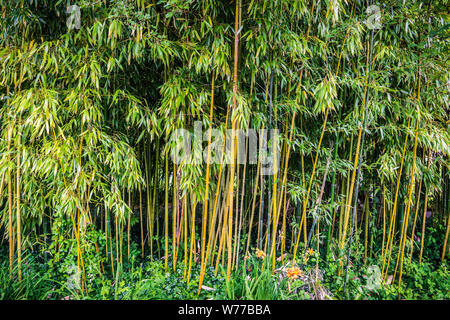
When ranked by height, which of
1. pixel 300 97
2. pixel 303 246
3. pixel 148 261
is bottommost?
pixel 148 261

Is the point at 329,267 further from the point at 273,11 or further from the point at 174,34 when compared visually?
the point at 174,34

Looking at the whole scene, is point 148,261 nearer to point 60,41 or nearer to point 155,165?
point 155,165

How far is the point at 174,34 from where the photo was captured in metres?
2.09

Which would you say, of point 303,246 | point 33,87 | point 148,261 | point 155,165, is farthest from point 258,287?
point 33,87

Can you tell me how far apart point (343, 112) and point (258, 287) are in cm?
168

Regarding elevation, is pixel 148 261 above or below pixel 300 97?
below

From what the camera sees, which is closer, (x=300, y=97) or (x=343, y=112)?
(x=300, y=97)

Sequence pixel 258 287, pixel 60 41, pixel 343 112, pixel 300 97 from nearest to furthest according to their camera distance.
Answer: pixel 60 41 < pixel 258 287 < pixel 300 97 < pixel 343 112

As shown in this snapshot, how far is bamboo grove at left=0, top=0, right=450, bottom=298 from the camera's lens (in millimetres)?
1882

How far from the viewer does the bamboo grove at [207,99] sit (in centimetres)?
188

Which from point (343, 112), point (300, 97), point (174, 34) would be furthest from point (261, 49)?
point (343, 112)

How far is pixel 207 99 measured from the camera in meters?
2.05

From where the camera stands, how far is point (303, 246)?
2578 mm

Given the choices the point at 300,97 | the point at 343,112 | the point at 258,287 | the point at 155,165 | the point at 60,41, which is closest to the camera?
the point at 60,41
